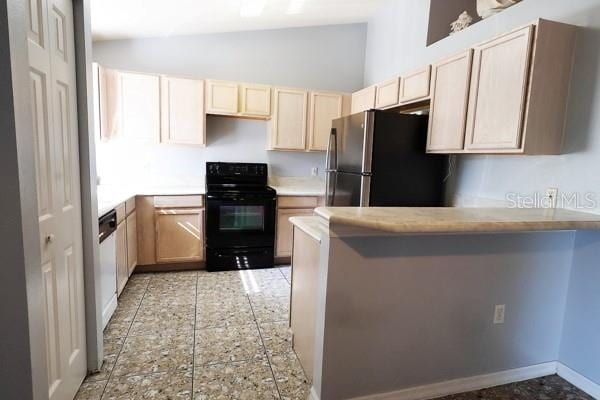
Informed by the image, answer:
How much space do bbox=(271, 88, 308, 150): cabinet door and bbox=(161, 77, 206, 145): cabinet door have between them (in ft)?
2.78

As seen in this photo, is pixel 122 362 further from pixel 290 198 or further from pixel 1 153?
pixel 290 198

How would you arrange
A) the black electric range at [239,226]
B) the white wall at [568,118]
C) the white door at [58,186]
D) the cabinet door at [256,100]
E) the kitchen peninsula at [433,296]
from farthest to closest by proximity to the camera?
the cabinet door at [256,100] < the black electric range at [239,226] < the white wall at [568,118] < the kitchen peninsula at [433,296] < the white door at [58,186]

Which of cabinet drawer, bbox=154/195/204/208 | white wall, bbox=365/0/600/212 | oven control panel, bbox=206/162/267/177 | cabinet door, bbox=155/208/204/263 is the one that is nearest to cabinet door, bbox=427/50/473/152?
white wall, bbox=365/0/600/212

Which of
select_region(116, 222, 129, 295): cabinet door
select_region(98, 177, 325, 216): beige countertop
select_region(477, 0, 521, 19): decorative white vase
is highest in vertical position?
select_region(477, 0, 521, 19): decorative white vase

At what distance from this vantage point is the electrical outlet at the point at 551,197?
2000mm

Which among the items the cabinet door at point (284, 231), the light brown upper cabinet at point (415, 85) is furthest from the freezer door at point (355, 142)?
the cabinet door at point (284, 231)

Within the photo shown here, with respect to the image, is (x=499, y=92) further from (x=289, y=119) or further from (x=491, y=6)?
(x=289, y=119)

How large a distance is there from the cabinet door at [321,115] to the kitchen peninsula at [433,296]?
217cm

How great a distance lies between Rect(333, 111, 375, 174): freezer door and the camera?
2.66 m

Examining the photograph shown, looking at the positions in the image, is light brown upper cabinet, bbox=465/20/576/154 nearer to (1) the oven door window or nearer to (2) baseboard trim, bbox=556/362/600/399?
(2) baseboard trim, bbox=556/362/600/399

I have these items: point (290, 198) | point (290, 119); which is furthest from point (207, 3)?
point (290, 198)

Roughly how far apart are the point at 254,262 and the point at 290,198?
2.75ft

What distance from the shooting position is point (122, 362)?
76.7 inches

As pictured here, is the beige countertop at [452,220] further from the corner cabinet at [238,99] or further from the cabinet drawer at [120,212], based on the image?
the corner cabinet at [238,99]
